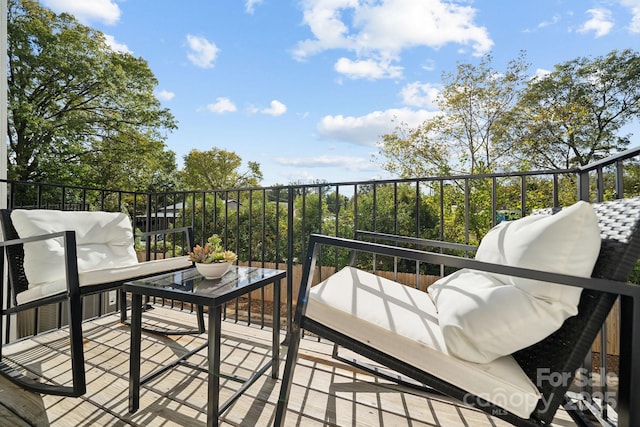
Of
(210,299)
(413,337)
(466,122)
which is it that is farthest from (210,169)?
(413,337)

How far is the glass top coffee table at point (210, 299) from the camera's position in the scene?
122 cm

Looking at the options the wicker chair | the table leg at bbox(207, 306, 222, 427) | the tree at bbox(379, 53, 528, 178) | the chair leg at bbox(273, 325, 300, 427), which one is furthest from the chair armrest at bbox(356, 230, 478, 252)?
the tree at bbox(379, 53, 528, 178)

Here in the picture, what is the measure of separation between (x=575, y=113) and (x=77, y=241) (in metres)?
11.7

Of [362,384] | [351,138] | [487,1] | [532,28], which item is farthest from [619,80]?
[362,384]

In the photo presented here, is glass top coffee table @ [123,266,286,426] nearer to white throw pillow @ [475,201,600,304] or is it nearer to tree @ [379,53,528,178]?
white throw pillow @ [475,201,600,304]

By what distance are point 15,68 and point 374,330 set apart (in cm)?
1227

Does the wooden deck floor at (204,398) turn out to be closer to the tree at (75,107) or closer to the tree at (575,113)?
the tree at (575,113)

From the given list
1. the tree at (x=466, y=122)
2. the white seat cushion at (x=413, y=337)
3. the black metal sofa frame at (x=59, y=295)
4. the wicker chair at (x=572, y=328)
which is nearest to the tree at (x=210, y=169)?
the tree at (x=466, y=122)

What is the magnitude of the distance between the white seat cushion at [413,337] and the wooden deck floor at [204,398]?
0.52m

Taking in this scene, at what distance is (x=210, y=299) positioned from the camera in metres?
1.25

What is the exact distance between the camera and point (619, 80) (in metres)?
9.43

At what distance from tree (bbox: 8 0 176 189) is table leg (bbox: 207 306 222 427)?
1083 centimetres

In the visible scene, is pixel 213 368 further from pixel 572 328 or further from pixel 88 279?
pixel 572 328

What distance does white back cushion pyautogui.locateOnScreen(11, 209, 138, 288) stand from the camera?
1744 mm
